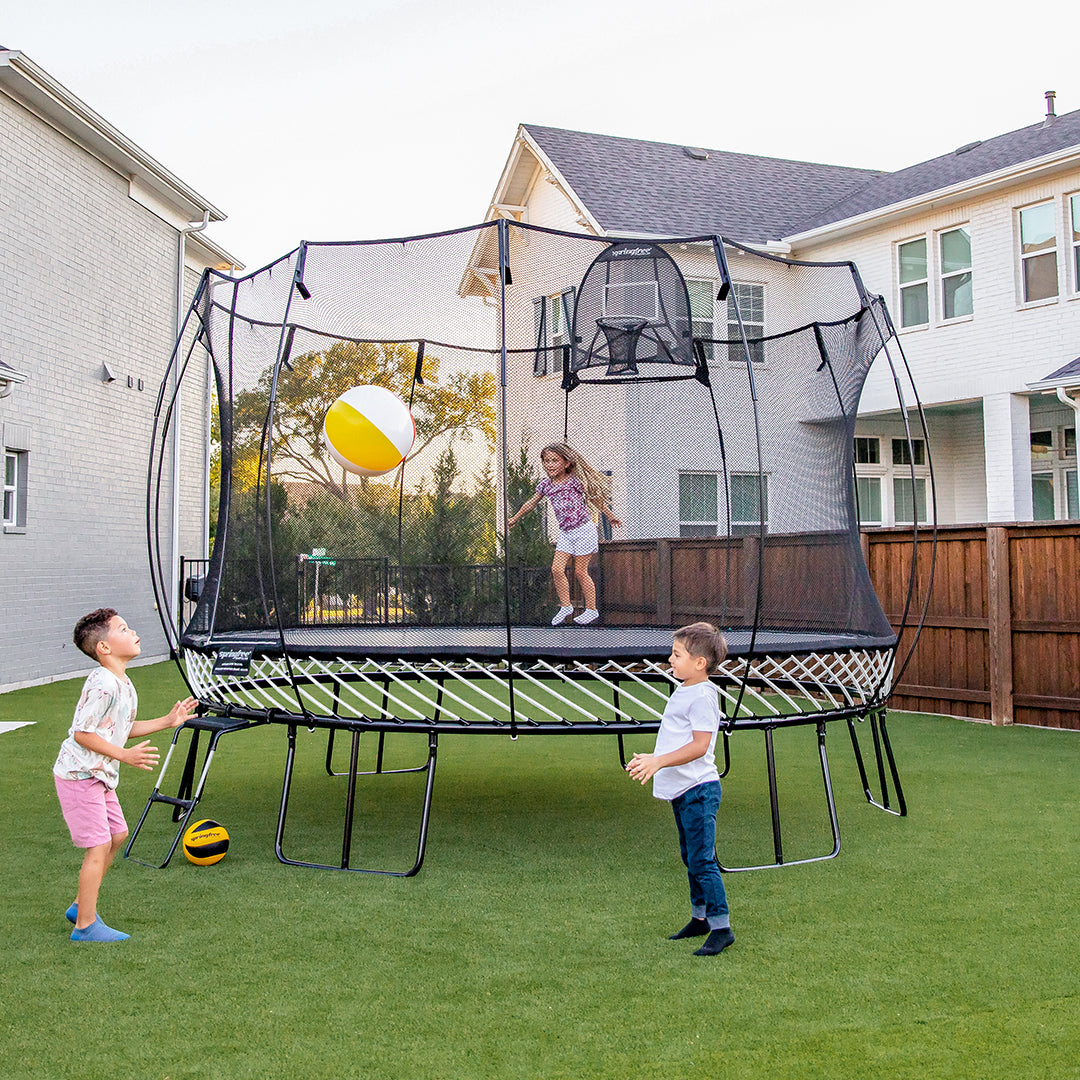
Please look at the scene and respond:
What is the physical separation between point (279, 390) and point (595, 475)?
1.76 m

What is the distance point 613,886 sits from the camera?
11.4ft

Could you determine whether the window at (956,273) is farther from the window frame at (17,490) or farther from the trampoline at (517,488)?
the window frame at (17,490)

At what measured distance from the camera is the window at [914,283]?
1259 cm

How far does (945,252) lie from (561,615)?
28.4 feet

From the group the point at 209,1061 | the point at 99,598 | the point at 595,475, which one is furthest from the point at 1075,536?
the point at 99,598

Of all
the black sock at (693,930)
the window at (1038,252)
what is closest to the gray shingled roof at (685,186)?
the window at (1038,252)

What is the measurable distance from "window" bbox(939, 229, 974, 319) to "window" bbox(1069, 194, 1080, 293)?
1.15m

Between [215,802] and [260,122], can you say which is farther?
[260,122]

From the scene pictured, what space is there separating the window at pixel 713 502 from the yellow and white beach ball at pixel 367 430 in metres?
1.81

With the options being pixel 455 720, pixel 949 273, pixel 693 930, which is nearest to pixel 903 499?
pixel 949 273

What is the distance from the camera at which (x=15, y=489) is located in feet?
31.4

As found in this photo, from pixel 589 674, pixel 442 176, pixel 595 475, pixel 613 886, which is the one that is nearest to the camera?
pixel 613 886

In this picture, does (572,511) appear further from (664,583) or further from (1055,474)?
(1055,474)

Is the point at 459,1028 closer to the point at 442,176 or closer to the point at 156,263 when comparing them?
the point at 442,176
